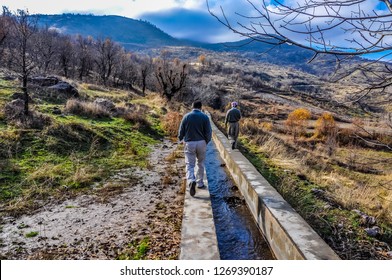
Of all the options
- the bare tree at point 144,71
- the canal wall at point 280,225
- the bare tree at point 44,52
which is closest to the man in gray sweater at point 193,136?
the canal wall at point 280,225

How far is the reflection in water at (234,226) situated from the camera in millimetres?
4730

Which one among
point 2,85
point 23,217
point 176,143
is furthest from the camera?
point 2,85

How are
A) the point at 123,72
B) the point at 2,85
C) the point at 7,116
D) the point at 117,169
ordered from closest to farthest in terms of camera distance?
the point at 117,169 < the point at 7,116 < the point at 2,85 < the point at 123,72

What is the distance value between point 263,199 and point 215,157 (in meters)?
6.43

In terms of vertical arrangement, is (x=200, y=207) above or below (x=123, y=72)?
below

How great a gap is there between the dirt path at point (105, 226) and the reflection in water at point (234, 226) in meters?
0.82

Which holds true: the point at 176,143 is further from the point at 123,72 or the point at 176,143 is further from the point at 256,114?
the point at 123,72

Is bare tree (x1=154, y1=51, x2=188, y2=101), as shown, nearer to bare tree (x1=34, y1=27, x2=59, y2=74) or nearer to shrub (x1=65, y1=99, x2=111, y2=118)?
bare tree (x1=34, y1=27, x2=59, y2=74)

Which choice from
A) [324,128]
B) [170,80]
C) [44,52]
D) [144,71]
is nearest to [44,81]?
[170,80]

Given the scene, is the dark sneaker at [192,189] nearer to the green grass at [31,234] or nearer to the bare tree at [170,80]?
the green grass at [31,234]

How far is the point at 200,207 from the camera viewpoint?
5.57 metres

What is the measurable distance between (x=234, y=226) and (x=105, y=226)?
7.88 feet

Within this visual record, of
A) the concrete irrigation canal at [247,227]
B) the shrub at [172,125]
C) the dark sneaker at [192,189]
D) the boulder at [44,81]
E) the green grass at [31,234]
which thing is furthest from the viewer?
the boulder at [44,81]

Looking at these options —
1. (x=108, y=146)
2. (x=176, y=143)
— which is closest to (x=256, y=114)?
(x=176, y=143)
